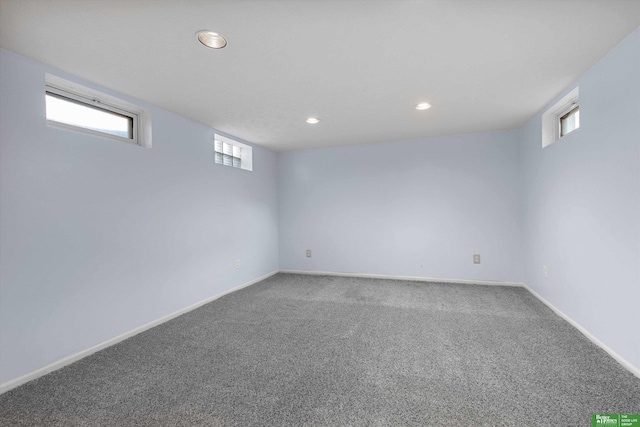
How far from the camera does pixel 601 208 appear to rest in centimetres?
216

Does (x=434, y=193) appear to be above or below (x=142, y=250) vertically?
above

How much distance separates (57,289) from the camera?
2.10 meters

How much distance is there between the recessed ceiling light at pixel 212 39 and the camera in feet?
5.69

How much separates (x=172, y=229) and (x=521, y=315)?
12.3 feet

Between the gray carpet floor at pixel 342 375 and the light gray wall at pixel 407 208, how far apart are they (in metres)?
1.34

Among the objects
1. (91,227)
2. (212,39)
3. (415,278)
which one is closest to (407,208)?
(415,278)

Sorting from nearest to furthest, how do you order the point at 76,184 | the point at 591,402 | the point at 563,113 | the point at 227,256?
the point at 591,402 < the point at 76,184 < the point at 563,113 < the point at 227,256

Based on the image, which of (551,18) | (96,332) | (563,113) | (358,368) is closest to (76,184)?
(96,332)

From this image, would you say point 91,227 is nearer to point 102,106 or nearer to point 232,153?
point 102,106

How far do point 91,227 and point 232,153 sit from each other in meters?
2.34

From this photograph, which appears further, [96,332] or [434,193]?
[434,193]

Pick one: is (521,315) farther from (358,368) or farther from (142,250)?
(142,250)

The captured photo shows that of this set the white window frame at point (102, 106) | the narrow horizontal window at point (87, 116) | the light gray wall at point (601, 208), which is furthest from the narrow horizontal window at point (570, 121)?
the narrow horizontal window at point (87, 116)

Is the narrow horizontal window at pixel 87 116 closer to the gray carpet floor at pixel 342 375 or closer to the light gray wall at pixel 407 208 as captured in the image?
the gray carpet floor at pixel 342 375
